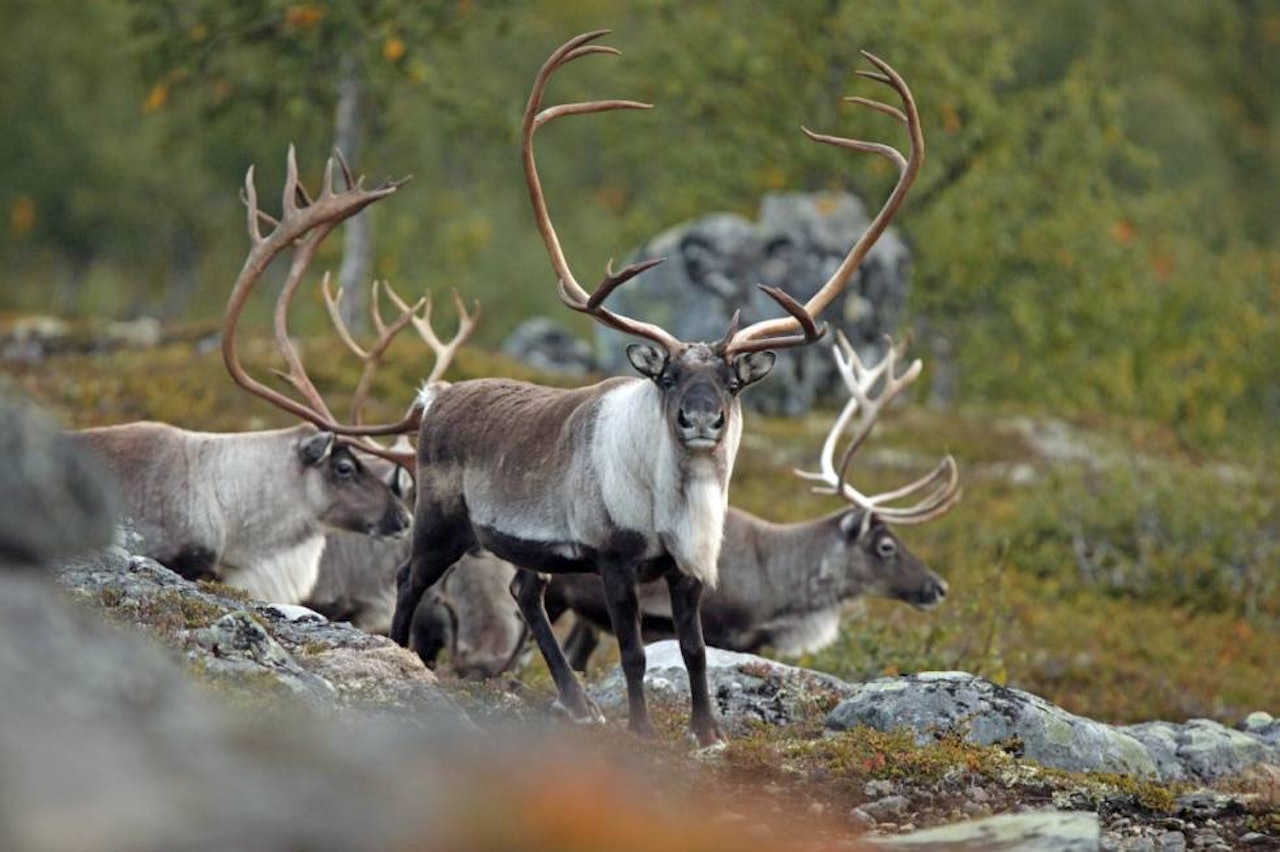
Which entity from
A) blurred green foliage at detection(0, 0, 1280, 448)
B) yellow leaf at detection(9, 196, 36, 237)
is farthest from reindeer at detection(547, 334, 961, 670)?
yellow leaf at detection(9, 196, 36, 237)

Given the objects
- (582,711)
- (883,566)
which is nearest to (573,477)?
(582,711)

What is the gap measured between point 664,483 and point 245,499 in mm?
3493

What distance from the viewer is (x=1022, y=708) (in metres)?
8.64

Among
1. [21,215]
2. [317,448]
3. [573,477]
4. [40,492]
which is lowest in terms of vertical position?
[21,215]

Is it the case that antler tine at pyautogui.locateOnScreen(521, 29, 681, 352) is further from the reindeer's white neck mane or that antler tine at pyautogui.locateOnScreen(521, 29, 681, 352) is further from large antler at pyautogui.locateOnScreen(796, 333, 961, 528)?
large antler at pyautogui.locateOnScreen(796, 333, 961, 528)

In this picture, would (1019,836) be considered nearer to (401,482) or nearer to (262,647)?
(262,647)

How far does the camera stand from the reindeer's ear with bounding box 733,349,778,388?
8.00 m

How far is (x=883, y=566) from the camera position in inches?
496

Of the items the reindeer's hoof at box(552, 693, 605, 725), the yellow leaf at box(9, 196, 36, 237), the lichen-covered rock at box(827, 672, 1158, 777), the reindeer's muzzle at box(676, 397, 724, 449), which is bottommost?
the yellow leaf at box(9, 196, 36, 237)

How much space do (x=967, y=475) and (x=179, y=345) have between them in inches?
331

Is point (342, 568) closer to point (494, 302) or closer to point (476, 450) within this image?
point (476, 450)

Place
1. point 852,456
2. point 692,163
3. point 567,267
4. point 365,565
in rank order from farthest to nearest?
point 692,163
point 852,456
point 365,565
point 567,267

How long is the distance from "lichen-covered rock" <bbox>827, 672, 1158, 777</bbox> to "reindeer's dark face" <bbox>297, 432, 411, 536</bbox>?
10.5 ft

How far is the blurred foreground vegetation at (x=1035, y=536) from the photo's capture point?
1323 centimetres
